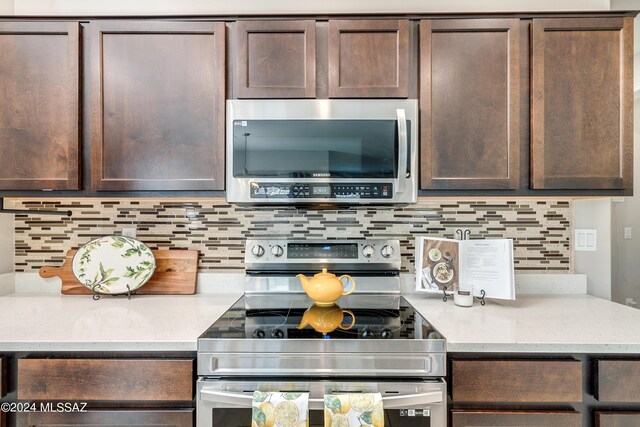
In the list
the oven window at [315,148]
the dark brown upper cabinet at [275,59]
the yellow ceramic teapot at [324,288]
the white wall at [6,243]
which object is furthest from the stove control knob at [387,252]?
the white wall at [6,243]

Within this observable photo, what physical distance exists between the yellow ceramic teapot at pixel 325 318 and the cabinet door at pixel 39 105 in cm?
109

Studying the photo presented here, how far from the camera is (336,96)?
1.45 m

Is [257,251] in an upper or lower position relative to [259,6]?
lower

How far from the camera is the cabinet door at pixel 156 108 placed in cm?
146

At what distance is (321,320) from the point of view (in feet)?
4.34

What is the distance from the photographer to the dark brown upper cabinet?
1.45 metres

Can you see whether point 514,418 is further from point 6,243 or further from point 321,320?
point 6,243

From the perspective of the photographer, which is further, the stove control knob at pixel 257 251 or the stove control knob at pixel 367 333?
the stove control knob at pixel 257 251

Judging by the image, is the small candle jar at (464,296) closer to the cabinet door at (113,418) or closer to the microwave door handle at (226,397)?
the microwave door handle at (226,397)

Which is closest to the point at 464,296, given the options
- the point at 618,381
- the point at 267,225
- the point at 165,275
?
the point at 618,381

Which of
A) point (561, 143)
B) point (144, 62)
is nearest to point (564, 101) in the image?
point (561, 143)

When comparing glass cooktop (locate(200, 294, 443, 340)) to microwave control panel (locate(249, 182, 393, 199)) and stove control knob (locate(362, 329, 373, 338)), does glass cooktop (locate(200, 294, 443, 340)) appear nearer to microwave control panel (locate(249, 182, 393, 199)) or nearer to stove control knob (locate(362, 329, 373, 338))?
stove control knob (locate(362, 329, 373, 338))

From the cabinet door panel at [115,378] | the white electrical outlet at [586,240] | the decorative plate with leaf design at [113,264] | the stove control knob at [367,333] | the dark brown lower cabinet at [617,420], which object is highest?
the white electrical outlet at [586,240]

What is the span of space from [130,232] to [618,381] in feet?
6.72
